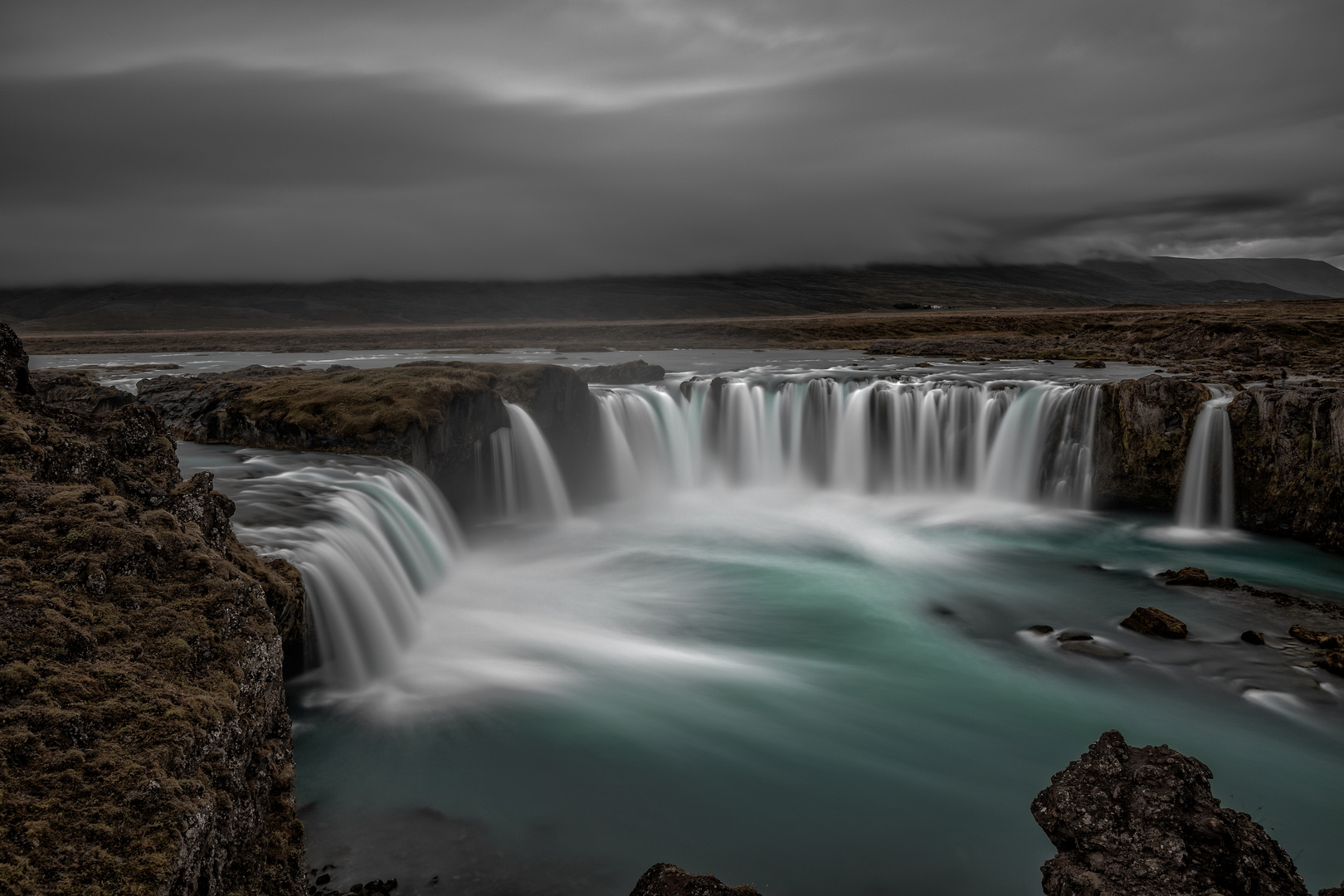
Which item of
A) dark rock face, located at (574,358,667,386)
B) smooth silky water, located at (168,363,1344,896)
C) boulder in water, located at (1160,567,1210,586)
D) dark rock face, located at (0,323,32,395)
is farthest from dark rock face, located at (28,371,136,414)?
boulder in water, located at (1160,567,1210,586)

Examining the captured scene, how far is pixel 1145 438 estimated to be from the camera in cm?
2552

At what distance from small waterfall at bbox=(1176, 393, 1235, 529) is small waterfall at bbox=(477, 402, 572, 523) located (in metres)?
21.1

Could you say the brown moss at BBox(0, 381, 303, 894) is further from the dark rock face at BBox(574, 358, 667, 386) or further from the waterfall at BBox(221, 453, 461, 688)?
the dark rock face at BBox(574, 358, 667, 386)

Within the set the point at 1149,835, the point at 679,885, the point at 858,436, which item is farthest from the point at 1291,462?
the point at 679,885

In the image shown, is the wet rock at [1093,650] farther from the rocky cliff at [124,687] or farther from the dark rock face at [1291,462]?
the rocky cliff at [124,687]

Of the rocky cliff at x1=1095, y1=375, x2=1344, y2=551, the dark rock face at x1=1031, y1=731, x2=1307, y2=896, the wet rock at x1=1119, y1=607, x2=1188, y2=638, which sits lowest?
the wet rock at x1=1119, y1=607, x2=1188, y2=638

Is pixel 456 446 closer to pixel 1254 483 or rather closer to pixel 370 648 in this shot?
pixel 370 648

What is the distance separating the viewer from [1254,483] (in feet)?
77.3

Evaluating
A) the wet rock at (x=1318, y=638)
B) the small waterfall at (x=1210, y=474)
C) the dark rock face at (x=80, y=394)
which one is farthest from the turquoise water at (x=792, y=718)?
the dark rock face at (x=80, y=394)

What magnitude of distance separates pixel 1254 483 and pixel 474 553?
24.4 meters

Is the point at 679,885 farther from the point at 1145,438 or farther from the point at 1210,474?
the point at 1145,438

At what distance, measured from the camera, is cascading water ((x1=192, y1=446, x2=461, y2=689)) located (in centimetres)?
1284

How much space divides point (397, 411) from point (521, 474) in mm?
5705

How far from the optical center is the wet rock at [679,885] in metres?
6.18
